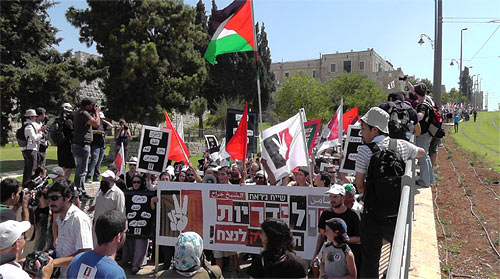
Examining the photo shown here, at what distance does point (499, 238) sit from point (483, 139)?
29.0 metres

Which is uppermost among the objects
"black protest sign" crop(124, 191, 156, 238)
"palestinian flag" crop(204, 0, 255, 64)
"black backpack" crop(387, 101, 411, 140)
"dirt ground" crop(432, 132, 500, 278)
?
"palestinian flag" crop(204, 0, 255, 64)

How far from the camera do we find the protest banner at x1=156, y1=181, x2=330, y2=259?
566 centimetres

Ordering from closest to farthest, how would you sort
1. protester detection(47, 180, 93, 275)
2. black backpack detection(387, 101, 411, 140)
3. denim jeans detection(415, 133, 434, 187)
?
protester detection(47, 180, 93, 275)
black backpack detection(387, 101, 411, 140)
denim jeans detection(415, 133, 434, 187)

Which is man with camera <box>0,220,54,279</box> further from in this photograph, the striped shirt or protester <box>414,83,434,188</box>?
protester <box>414,83,434,188</box>

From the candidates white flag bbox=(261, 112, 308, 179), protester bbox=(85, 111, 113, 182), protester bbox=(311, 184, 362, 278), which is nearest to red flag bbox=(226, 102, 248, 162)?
white flag bbox=(261, 112, 308, 179)

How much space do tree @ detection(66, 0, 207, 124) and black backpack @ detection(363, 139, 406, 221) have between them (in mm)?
21596

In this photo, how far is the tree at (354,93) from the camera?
43312mm

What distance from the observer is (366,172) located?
12.7ft

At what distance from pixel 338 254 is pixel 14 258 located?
→ 299 centimetres

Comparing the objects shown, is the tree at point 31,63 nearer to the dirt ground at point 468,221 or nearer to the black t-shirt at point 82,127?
the black t-shirt at point 82,127

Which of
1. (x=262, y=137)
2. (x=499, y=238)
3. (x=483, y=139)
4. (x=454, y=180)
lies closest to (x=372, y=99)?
(x=483, y=139)

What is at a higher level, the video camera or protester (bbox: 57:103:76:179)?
protester (bbox: 57:103:76:179)

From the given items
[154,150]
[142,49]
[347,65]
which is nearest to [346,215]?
[154,150]

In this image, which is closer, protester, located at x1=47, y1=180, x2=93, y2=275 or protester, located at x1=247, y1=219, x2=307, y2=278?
protester, located at x1=247, y1=219, x2=307, y2=278
